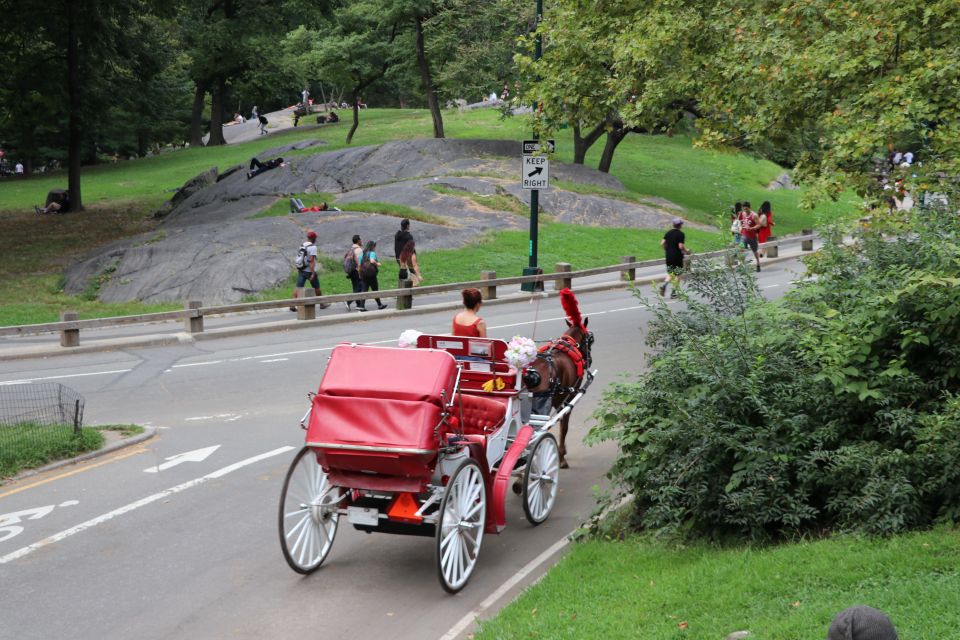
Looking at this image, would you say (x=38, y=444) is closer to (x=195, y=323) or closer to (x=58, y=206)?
(x=195, y=323)

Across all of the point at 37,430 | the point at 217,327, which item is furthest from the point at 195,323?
the point at 37,430

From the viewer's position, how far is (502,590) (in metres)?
8.41

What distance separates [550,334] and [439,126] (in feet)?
111

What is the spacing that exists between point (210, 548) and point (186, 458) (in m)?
3.19

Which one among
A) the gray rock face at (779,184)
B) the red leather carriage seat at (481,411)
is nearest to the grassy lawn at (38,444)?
the red leather carriage seat at (481,411)

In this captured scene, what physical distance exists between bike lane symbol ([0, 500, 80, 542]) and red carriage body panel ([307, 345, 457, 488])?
3706 mm

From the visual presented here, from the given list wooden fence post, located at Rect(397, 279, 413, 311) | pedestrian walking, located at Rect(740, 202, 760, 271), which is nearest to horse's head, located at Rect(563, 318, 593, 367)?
wooden fence post, located at Rect(397, 279, 413, 311)

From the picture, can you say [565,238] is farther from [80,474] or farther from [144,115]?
[144,115]

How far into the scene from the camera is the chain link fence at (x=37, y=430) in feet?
38.9

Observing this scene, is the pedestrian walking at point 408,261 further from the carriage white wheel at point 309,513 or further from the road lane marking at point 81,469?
the carriage white wheel at point 309,513

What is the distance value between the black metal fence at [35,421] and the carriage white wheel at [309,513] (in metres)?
4.74

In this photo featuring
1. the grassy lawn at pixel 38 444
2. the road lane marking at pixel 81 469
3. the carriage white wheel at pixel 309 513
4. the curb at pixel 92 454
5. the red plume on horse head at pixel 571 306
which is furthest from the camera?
the grassy lawn at pixel 38 444

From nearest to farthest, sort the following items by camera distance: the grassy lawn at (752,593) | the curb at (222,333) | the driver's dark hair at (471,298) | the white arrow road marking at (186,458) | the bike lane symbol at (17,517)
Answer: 1. the grassy lawn at (752,593)
2. the bike lane symbol at (17,517)
3. the driver's dark hair at (471,298)
4. the white arrow road marking at (186,458)
5. the curb at (222,333)

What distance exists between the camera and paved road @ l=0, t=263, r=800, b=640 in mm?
7934
